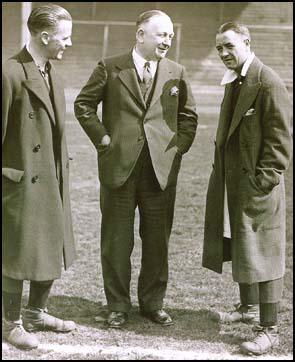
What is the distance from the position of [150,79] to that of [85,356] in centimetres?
186

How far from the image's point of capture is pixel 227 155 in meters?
4.47

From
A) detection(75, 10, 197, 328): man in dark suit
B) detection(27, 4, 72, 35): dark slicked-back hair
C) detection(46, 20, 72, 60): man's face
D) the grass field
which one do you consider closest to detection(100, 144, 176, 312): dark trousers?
detection(75, 10, 197, 328): man in dark suit

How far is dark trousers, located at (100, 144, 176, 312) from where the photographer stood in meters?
4.63

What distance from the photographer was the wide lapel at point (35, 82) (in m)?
4.05

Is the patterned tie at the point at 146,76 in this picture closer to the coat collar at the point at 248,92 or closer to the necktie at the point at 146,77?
the necktie at the point at 146,77

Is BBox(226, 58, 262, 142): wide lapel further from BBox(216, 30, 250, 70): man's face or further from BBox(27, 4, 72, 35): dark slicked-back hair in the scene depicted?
BBox(27, 4, 72, 35): dark slicked-back hair

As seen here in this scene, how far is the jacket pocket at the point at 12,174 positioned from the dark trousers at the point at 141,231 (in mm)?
762

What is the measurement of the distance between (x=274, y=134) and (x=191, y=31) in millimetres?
15308

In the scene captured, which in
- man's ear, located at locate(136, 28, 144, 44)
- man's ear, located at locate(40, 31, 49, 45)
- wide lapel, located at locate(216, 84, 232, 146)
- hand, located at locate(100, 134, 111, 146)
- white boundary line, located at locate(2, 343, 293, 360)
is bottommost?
white boundary line, located at locate(2, 343, 293, 360)

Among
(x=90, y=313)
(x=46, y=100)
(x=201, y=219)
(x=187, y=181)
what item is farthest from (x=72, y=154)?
(x=46, y=100)

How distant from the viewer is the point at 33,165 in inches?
163

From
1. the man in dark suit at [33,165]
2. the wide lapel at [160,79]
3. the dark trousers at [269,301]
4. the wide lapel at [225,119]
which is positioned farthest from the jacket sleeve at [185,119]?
the dark trousers at [269,301]

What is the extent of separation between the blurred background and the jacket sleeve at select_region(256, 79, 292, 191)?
14.6 metres

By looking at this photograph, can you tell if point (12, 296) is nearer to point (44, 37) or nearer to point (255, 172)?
point (44, 37)
